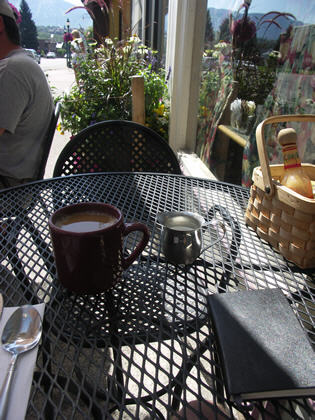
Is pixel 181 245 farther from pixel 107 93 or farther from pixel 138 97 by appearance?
pixel 107 93

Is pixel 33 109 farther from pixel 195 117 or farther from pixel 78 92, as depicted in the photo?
pixel 195 117

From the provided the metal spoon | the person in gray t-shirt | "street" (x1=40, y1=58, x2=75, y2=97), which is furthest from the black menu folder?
"street" (x1=40, y1=58, x2=75, y2=97)

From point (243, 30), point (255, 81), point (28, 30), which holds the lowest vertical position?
point (255, 81)

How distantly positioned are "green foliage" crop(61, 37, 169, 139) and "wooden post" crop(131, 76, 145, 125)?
0.43 metres

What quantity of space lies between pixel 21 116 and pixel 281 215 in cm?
151

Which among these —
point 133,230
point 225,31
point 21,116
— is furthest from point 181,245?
point 225,31

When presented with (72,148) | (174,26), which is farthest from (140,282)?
(174,26)

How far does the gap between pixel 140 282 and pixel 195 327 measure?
0.53 ft

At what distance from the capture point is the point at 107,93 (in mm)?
2840

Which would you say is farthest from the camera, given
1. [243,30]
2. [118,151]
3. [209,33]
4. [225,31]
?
[209,33]

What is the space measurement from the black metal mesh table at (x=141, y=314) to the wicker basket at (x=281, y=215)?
0.03 metres

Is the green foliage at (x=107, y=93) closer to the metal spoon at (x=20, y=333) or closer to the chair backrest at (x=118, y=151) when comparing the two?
the chair backrest at (x=118, y=151)

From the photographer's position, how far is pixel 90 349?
532mm

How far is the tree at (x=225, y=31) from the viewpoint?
Answer: 7.19ft
